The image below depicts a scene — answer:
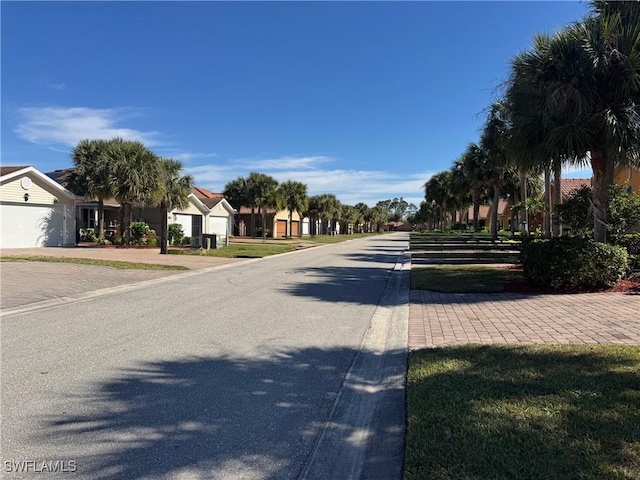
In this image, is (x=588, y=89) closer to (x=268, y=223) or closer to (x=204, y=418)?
(x=204, y=418)

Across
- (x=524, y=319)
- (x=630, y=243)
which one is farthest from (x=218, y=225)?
(x=524, y=319)

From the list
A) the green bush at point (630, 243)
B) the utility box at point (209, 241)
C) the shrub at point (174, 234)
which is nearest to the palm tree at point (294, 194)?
the shrub at point (174, 234)

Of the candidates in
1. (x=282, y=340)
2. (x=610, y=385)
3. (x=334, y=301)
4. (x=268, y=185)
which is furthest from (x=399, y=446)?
(x=268, y=185)

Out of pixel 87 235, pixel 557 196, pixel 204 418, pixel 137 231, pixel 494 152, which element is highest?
pixel 494 152

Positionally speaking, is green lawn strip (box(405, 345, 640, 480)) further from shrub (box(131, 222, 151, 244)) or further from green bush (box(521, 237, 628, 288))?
shrub (box(131, 222, 151, 244))

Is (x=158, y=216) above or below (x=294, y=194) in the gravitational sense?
below

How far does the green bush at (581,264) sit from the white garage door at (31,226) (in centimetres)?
2446

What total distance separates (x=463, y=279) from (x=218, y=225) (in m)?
33.9

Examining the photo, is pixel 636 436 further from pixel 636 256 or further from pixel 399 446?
pixel 636 256

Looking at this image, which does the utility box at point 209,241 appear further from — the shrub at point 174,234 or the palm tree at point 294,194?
the palm tree at point 294,194

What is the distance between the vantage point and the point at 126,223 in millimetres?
28406

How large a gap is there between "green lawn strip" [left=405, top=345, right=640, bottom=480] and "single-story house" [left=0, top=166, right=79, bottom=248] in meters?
24.8

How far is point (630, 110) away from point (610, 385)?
28.1 feet

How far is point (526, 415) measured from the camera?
3.82 metres
